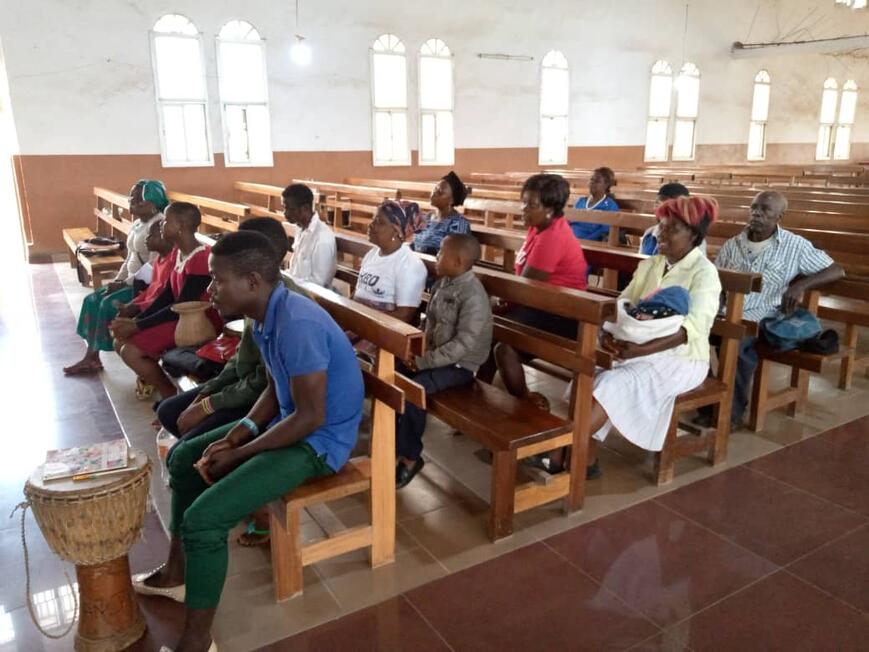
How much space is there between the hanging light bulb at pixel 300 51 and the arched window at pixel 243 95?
414mm

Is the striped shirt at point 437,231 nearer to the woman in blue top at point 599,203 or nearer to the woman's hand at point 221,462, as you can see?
the woman in blue top at point 599,203

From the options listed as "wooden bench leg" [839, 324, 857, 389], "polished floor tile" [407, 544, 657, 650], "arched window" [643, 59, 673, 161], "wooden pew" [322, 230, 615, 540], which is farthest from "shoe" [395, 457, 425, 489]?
"arched window" [643, 59, 673, 161]

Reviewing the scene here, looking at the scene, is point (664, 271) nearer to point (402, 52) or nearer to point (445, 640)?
point (445, 640)

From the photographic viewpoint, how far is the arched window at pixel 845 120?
709 inches

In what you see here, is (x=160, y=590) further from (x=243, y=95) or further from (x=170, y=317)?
(x=243, y=95)

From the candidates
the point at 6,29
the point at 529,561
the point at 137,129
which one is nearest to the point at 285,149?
the point at 137,129

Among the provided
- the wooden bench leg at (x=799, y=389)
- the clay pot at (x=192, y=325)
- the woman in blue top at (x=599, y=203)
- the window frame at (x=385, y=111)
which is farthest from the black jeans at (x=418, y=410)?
the window frame at (x=385, y=111)

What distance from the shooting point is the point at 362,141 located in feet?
35.6

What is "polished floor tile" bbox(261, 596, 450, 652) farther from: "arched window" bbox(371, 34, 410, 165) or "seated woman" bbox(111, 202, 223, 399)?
"arched window" bbox(371, 34, 410, 165)

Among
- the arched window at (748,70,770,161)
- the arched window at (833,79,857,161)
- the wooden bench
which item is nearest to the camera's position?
the wooden bench

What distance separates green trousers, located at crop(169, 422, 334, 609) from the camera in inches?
71.9

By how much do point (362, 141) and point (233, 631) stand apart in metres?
9.58

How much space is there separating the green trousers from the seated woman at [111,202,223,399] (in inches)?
56.5

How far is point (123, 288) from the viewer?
407 centimetres
